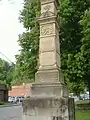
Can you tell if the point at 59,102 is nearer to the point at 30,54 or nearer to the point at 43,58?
the point at 43,58

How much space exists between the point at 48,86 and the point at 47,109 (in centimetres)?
79

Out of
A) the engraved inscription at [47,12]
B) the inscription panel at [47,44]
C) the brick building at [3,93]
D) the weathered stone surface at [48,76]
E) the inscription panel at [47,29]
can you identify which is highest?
the engraved inscription at [47,12]

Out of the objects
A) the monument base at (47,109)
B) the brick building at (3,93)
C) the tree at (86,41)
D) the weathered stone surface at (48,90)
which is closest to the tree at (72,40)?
the tree at (86,41)

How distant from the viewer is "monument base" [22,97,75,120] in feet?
25.1

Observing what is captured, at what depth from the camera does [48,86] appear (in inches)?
323

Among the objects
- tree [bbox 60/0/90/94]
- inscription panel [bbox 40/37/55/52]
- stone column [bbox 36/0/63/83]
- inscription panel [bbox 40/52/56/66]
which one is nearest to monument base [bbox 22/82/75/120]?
stone column [bbox 36/0/63/83]

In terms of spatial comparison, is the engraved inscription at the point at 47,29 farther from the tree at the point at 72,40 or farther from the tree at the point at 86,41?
the tree at the point at 72,40

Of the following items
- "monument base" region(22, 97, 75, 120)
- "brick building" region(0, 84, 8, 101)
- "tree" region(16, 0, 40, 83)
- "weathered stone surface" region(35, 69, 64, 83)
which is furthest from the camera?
"brick building" region(0, 84, 8, 101)

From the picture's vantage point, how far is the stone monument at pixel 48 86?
772 cm

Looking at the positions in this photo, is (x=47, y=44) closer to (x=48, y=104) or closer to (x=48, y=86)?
(x=48, y=86)

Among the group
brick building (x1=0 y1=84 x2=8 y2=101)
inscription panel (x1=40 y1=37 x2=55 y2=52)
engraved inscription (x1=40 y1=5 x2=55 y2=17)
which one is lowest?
brick building (x1=0 y1=84 x2=8 y2=101)

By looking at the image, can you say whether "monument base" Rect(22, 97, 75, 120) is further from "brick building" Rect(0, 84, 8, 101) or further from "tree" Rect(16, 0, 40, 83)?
"brick building" Rect(0, 84, 8, 101)

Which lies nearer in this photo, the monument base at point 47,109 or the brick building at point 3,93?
the monument base at point 47,109

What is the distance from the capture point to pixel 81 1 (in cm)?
2295
